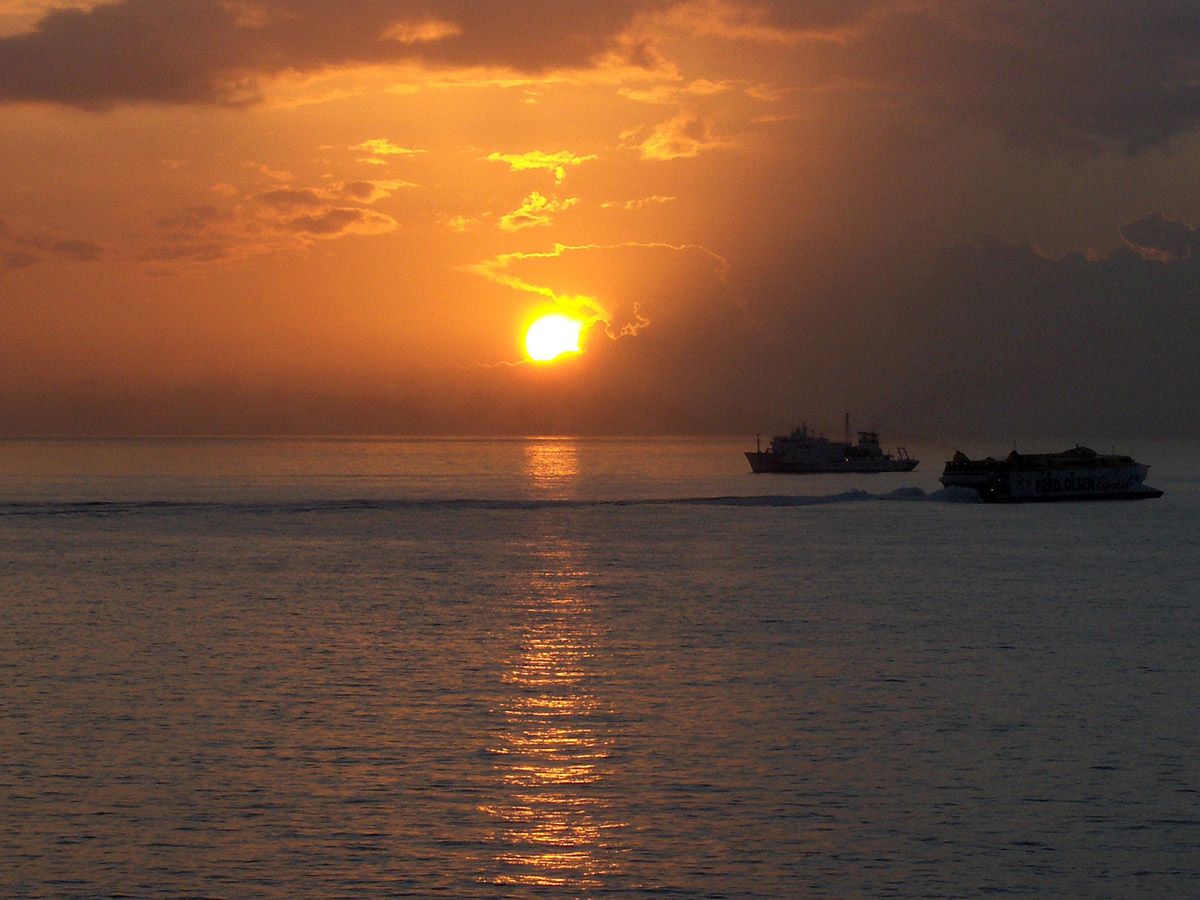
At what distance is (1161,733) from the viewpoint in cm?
3912

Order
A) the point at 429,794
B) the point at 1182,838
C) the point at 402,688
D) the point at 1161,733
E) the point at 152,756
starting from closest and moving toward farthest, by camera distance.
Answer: the point at 1182,838 → the point at 429,794 → the point at 152,756 → the point at 1161,733 → the point at 402,688

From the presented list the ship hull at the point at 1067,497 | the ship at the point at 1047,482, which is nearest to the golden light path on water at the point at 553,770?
the ship hull at the point at 1067,497

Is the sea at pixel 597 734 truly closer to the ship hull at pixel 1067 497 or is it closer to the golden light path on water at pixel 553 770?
the golden light path on water at pixel 553 770

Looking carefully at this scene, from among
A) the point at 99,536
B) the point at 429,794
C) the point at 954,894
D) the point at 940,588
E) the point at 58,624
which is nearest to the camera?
the point at 954,894

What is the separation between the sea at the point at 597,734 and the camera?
88.5ft

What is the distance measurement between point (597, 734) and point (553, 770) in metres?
4.24

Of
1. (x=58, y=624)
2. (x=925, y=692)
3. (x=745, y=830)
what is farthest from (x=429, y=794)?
(x=58, y=624)

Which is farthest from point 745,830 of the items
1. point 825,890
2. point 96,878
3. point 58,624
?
point 58,624

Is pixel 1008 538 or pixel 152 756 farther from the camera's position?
pixel 1008 538

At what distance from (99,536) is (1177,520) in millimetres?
117066

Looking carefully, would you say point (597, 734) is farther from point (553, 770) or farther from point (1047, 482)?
point (1047, 482)

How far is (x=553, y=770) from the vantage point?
113ft

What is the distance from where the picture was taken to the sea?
27.0 meters

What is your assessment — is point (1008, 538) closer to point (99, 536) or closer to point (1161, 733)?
point (99, 536)
